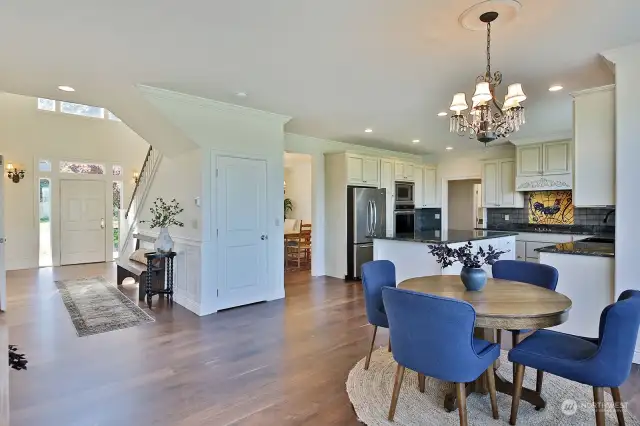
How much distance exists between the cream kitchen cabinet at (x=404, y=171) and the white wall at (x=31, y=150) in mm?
6589

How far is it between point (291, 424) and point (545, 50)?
321cm

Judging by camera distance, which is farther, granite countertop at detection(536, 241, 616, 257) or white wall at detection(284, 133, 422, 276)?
white wall at detection(284, 133, 422, 276)

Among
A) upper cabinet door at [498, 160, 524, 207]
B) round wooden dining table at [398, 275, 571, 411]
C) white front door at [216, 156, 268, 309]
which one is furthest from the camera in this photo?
upper cabinet door at [498, 160, 524, 207]

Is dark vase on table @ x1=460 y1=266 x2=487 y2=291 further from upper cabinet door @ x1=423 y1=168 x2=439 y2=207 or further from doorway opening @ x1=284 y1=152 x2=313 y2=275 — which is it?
doorway opening @ x1=284 y1=152 x2=313 y2=275

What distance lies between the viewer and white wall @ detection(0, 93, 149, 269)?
7199mm

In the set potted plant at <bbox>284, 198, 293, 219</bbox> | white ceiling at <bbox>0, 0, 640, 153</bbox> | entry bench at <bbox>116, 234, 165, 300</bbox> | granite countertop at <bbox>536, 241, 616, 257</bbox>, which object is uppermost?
white ceiling at <bbox>0, 0, 640, 153</bbox>

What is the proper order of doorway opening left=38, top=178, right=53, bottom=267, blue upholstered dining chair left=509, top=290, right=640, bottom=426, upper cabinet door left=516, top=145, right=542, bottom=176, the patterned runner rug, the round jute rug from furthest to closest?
doorway opening left=38, top=178, right=53, bottom=267 < upper cabinet door left=516, top=145, right=542, bottom=176 < the patterned runner rug < the round jute rug < blue upholstered dining chair left=509, top=290, right=640, bottom=426

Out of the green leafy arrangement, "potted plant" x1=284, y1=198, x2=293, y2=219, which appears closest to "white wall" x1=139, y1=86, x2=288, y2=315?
the green leafy arrangement

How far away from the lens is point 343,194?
6383 millimetres

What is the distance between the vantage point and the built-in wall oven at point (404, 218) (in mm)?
7230

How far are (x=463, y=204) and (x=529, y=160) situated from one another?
2.80 metres

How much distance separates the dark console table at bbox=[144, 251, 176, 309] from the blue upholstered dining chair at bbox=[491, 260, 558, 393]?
3.78 metres

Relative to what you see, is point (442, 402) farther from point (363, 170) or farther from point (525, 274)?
point (363, 170)

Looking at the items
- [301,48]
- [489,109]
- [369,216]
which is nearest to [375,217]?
[369,216]
